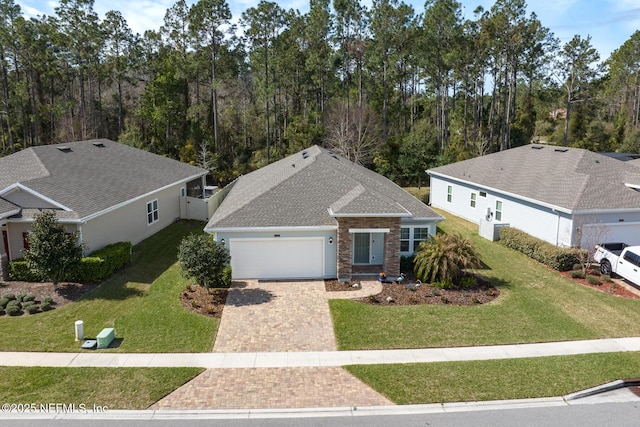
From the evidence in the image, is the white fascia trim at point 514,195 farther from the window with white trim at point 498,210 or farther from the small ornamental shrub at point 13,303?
the small ornamental shrub at point 13,303

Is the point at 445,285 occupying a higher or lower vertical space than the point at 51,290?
higher

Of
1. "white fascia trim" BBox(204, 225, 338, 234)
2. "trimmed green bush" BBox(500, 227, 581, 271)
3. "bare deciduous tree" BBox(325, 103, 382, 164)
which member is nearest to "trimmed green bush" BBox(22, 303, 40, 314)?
"white fascia trim" BBox(204, 225, 338, 234)

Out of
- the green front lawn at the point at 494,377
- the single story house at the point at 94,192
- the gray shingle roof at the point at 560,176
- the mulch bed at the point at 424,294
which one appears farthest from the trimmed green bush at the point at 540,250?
the single story house at the point at 94,192

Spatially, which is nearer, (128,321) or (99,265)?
(128,321)

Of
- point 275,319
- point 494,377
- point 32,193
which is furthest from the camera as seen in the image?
point 32,193

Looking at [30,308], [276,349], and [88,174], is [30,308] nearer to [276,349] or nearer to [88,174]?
[276,349]

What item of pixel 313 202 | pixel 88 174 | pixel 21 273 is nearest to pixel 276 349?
pixel 313 202

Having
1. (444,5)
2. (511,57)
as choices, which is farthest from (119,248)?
(511,57)
